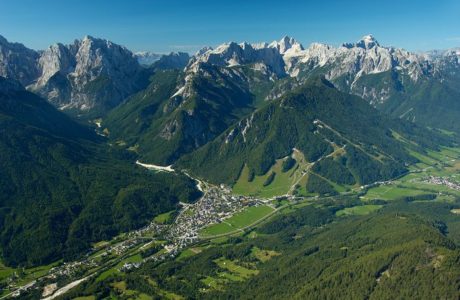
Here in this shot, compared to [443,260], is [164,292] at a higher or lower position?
lower

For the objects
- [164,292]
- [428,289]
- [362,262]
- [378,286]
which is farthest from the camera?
[164,292]

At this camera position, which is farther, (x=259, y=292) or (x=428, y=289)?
(x=259, y=292)

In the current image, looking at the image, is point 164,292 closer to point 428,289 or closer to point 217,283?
point 217,283

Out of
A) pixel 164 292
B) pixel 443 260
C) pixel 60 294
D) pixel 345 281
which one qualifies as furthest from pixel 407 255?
pixel 60 294

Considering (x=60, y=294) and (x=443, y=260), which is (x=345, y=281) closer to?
(x=443, y=260)

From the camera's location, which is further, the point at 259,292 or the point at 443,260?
the point at 259,292

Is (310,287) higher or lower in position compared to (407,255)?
lower

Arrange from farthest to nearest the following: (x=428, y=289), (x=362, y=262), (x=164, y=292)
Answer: (x=164, y=292)
(x=362, y=262)
(x=428, y=289)

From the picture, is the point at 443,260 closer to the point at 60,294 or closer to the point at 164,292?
the point at 164,292

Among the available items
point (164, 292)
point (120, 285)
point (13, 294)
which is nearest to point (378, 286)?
point (164, 292)
